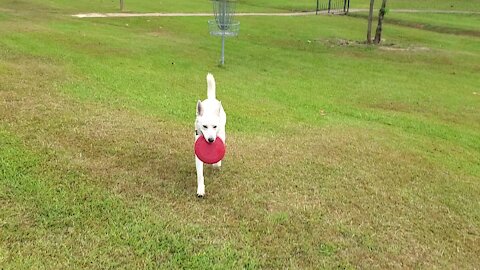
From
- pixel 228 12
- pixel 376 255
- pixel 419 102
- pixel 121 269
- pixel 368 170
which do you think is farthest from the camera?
pixel 228 12

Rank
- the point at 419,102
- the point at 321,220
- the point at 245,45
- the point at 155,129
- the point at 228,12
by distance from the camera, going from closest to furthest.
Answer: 1. the point at 321,220
2. the point at 155,129
3. the point at 419,102
4. the point at 228,12
5. the point at 245,45

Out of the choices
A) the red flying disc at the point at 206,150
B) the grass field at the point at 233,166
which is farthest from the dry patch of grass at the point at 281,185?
the red flying disc at the point at 206,150

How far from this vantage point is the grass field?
5.18 meters

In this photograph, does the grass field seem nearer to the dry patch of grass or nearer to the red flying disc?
the dry patch of grass

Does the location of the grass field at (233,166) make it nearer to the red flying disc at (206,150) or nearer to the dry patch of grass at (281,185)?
the dry patch of grass at (281,185)

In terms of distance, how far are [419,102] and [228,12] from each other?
6.10m

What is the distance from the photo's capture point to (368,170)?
7.60m

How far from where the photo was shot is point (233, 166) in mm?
7195

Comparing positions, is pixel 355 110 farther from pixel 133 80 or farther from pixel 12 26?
pixel 12 26

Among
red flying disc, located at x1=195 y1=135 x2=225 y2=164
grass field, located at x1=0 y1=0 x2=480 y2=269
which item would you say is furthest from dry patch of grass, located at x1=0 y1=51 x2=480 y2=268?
red flying disc, located at x1=195 y1=135 x2=225 y2=164

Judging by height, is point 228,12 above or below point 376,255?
above

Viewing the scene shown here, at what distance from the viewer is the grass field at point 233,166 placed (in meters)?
5.18

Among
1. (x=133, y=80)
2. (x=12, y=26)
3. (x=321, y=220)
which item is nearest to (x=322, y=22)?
(x=12, y=26)

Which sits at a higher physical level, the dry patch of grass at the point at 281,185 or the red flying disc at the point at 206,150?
the red flying disc at the point at 206,150
